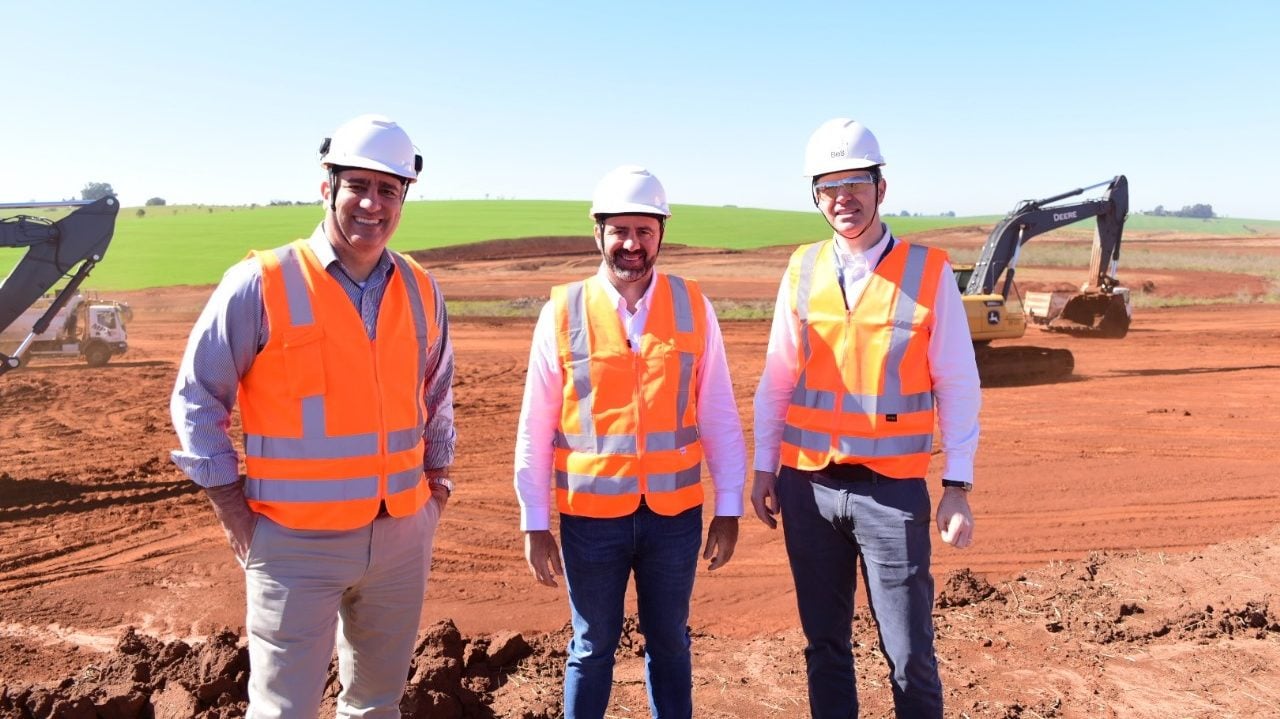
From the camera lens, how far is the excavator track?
53.2ft

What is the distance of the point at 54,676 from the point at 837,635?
493 centimetres

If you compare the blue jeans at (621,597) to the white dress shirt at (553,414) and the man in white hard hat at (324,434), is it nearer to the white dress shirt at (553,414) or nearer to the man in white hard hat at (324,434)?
the white dress shirt at (553,414)

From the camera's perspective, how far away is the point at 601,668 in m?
3.31

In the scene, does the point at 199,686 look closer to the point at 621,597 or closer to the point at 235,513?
the point at 235,513

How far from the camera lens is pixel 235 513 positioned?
2.91 meters

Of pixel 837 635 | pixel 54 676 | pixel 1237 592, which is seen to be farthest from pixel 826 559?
pixel 54 676

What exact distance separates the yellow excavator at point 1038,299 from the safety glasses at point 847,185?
11956 millimetres

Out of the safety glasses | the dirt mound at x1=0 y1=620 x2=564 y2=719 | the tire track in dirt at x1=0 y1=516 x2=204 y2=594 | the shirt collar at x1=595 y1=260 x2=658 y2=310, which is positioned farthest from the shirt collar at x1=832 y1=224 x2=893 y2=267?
the tire track in dirt at x1=0 y1=516 x2=204 y2=594

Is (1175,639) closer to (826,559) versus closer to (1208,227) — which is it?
(826,559)

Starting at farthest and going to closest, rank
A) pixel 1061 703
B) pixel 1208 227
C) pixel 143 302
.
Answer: pixel 1208 227 → pixel 143 302 → pixel 1061 703

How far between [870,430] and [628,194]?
1.23 m

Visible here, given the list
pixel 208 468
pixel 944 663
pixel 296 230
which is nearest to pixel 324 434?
pixel 208 468

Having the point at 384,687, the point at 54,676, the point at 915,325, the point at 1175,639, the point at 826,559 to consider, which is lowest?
the point at 54,676

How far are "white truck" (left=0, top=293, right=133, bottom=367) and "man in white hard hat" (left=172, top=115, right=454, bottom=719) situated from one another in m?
18.2
